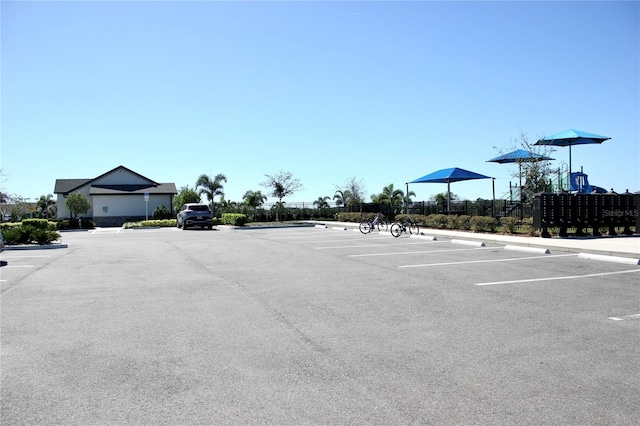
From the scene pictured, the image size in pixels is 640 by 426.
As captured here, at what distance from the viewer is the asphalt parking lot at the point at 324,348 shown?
3.75 m

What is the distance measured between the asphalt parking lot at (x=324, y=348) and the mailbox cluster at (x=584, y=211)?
24.0ft

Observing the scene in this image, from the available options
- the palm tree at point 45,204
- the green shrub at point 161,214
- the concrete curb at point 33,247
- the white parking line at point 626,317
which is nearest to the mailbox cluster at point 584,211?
the white parking line at point 626,317

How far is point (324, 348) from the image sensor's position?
521 cm

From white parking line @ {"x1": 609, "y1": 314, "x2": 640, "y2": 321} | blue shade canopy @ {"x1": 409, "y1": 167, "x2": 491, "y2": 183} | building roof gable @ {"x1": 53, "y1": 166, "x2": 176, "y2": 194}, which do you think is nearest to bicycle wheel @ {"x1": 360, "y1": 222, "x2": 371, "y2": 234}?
blue shade canopy @ {"x1": 409, "y1": 167, "x2": 491, "y2": 183}

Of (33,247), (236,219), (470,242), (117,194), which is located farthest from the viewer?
(117,194)

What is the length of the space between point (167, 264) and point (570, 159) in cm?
2194

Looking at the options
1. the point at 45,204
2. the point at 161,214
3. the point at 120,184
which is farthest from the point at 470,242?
the point at 45,204

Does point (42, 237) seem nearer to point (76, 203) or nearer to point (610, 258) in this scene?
point (610, 258)

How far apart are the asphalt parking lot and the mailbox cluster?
7.30 meters

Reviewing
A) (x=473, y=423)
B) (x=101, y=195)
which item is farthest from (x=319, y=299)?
(x=101, y=195)

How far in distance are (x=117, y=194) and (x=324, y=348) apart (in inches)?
1807

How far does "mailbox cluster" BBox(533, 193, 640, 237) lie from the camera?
1739cm

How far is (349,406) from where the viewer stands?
377 cm

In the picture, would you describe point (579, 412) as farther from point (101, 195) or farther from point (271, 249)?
point (101, 195)
